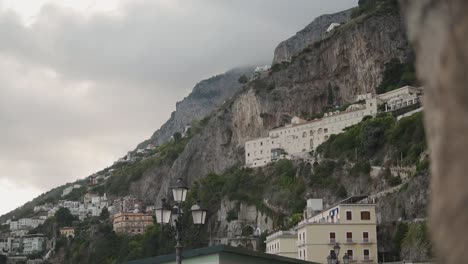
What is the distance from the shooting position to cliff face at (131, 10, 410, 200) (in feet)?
491

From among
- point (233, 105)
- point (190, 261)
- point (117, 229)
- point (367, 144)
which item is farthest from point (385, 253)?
point (117, 229)

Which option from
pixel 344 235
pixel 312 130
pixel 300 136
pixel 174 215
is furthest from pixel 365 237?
pixel 300 136

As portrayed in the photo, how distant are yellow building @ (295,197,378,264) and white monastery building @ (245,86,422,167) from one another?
48276 mm

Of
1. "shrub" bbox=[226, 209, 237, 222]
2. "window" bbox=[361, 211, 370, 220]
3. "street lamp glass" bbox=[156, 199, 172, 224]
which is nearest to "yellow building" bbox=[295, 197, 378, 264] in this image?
"window" bbox=[361, 211, 370, 220]

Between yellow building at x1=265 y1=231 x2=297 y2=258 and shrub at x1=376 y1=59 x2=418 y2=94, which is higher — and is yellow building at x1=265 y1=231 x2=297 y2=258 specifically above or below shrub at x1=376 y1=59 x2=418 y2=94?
below

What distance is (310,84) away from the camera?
521 feet

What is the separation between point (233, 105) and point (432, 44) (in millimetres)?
164106

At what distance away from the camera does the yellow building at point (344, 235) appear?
7356 cm

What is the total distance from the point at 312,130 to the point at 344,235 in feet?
204

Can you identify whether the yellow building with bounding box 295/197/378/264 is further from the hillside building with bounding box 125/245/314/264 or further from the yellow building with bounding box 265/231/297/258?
the hillside building with bounding box 125/245/314/264

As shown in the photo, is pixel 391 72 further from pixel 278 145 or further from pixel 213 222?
pixel 213 222

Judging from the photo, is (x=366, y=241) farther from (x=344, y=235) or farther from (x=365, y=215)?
(x=365, y=215)

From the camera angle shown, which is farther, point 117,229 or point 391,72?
point 117,229

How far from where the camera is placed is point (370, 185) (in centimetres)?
10038
